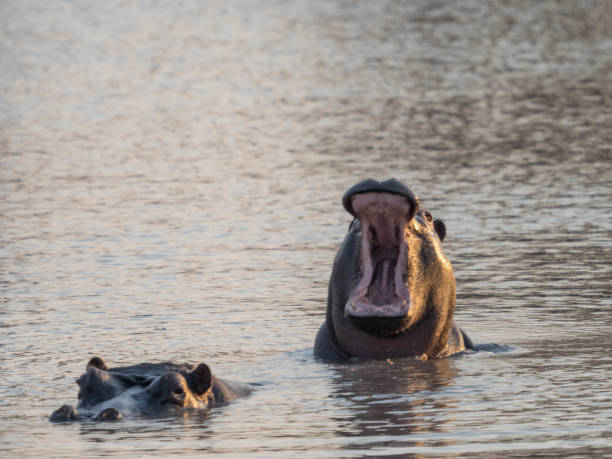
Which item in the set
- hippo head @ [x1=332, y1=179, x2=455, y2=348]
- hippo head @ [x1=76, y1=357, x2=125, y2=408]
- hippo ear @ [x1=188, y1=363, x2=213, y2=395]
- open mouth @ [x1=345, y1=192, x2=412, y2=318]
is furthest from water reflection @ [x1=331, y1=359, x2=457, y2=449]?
hippo head @ [x1=76, y1=357, x2=125, y2=408]

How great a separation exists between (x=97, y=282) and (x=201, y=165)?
6.84m

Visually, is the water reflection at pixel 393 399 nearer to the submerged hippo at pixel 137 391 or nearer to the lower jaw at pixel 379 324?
the lower jaw at pixel 379 324

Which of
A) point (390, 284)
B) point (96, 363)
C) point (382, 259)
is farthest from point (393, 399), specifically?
point (96, 363)

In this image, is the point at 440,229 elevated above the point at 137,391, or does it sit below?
above

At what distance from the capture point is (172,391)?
8.12m

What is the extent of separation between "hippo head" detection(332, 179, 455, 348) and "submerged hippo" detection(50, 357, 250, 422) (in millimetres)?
1204

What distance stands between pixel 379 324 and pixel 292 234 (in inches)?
226

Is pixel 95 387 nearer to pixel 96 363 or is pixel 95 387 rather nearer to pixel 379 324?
pixel 96 363

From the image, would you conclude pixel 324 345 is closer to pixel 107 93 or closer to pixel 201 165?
pixel 201 165

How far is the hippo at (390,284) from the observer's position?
8.94 metres

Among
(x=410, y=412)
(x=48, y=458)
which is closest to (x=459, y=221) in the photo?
(x=410, y=412)

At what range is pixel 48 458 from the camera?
24.1 feet

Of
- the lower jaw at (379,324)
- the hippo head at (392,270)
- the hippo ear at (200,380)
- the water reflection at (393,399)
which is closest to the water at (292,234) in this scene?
the water reflection at (393,399)

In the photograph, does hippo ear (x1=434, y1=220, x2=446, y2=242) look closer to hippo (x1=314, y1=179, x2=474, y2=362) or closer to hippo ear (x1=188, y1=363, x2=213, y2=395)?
hippo (x1=314, y1=179, x2=474, y2=362)
